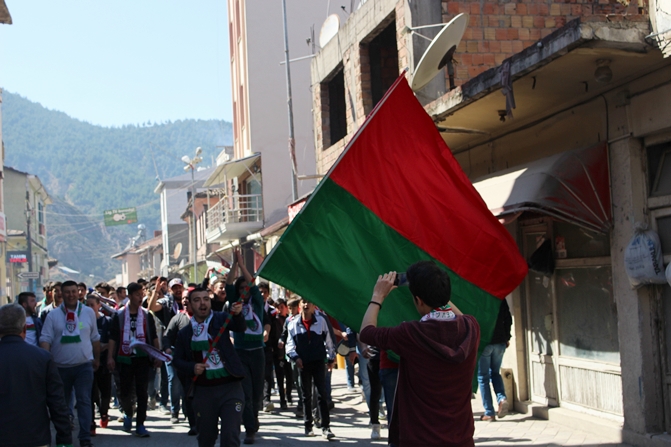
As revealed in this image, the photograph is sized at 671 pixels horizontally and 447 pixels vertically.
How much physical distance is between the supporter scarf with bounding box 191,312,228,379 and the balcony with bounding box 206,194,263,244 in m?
25.1

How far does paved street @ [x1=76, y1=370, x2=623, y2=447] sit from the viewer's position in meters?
9.39

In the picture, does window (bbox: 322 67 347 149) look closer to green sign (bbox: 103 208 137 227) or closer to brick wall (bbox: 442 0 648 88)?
brick wall (bbox: 442 0 648 88)

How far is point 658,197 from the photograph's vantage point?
840 cm

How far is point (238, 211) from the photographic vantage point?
35125 mm

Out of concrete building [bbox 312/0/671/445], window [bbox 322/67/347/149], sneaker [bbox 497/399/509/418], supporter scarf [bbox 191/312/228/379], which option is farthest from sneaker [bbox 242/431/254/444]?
window [bbox 322/67/347/149]

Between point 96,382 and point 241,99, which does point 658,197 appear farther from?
point 241,99

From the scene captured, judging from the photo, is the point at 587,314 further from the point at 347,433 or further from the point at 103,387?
the point at 103,387


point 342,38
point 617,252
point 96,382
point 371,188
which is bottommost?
point 96,382

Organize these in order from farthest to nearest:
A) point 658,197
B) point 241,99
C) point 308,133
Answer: point 241,99 < point 308,133 < point 658,197

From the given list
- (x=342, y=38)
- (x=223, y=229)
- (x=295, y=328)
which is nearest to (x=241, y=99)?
(x=223, y=229)

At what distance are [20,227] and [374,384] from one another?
59.4 meters

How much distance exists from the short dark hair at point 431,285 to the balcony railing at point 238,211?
95.1ft

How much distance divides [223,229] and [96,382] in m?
22.7

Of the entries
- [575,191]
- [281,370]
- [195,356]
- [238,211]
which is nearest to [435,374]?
[195,356]
